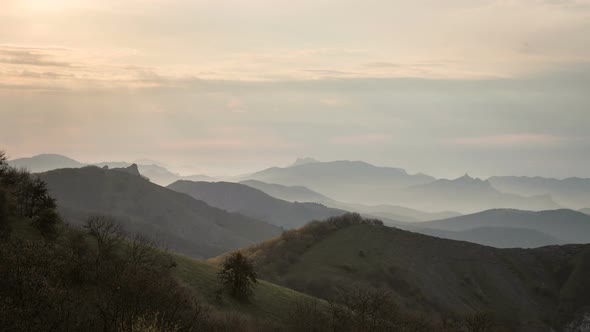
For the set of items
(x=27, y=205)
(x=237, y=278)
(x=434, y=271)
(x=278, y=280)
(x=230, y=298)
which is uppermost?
(x=27, y=205)

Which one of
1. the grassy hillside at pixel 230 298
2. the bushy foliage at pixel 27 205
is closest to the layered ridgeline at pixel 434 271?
the grassy hillside at pixel 230 298

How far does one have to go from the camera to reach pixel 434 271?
459ft

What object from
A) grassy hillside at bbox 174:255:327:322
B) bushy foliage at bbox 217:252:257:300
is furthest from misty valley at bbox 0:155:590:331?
grassy hillside at bbox 174:255:327:322

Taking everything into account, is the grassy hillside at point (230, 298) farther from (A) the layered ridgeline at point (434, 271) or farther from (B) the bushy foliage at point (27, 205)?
(A) the layered ridgeline at point (434, 271)

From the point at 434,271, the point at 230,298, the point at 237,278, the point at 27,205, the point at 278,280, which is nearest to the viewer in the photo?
the point at 27,205

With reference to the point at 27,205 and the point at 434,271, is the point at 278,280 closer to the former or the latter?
the point at 434,271

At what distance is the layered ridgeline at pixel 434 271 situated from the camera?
12725 cm

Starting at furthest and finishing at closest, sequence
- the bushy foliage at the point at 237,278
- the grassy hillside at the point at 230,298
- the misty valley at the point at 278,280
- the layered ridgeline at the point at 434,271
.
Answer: the layered ridgeline at the point at 434,271, the bushy foliage at the point at 237,278, the grassy hillside at the point at 230,298, the misty valley at the point at 278,280

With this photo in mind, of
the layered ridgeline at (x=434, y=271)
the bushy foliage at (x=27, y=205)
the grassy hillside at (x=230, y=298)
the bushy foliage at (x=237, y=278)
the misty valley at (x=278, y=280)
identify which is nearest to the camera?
the misty valley at (x=278, y=280)

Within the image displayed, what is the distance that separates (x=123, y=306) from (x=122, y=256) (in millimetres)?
18469

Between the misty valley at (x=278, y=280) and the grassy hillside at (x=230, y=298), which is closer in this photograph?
the misty valley at (x=278, y=280)

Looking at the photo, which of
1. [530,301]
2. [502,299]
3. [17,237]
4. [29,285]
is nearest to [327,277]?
[502,299]

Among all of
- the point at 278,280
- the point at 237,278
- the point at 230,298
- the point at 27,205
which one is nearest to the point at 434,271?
the point at 278,280

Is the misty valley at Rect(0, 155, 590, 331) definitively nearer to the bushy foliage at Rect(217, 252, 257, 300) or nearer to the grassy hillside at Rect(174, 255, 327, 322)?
the bushy foliage at Rect(217, 252, 257, 300)
